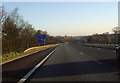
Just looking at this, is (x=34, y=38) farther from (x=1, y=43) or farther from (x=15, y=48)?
(x=1, y=43)

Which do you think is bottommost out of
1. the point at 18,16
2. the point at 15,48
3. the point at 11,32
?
the point at 15,48

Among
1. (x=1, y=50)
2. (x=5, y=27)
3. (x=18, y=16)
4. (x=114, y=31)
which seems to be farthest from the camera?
(x=114, y=31)

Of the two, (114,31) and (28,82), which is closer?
(28,82)

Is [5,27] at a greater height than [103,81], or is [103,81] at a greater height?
[5,27]

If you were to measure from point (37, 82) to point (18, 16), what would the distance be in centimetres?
4335

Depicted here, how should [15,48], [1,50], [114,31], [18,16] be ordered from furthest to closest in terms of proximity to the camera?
[114,31] → [18,16] → [15,48] → [1,50]

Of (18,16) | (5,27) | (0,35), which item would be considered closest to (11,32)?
(5,27)

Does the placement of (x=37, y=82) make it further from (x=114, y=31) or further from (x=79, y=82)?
(x=114, y=31)

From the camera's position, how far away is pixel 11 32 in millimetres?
42625

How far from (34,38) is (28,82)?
246ft

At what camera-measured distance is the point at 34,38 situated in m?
82.6

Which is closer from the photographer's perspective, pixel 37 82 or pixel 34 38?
pixel 37 82

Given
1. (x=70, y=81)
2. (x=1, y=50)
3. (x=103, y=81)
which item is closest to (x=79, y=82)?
(x=70, y=81)

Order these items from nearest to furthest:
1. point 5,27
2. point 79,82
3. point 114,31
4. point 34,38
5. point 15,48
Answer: point 79,82 → point 5,27 → point 15,48 → point 34,38 → point 114,31
